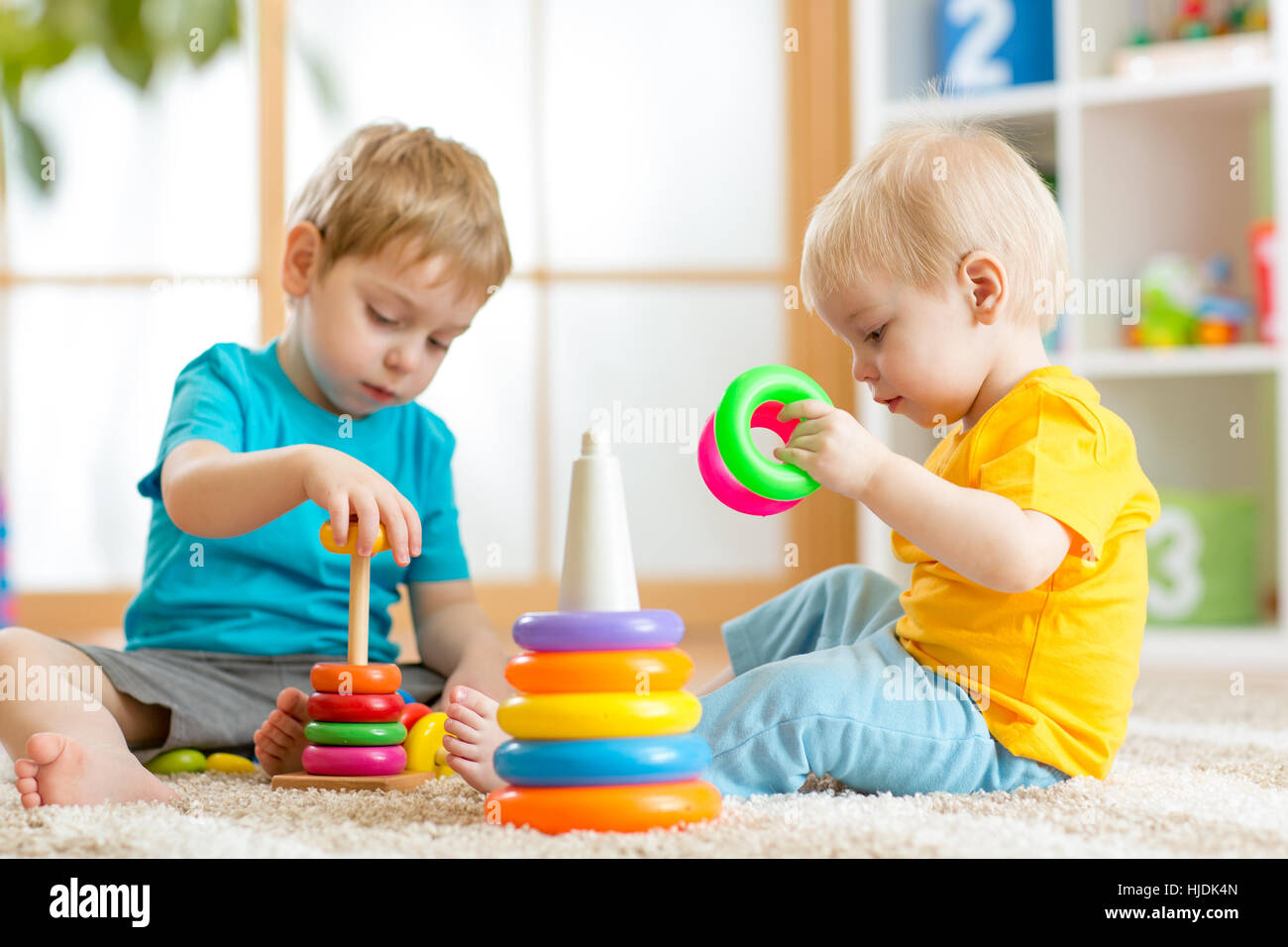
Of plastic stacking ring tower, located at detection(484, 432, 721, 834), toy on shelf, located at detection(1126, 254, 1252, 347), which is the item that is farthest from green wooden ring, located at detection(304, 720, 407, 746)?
toy on shelf, located at detection(1126, 254, 1252, 347)

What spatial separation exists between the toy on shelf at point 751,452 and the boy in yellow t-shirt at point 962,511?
17mm

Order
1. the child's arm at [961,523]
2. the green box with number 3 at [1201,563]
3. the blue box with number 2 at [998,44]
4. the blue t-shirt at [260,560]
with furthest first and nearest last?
the blue box with number 2 at [998,44] → the green box with number 3 at [1201,563] → the blue t-shirt at [260,560] → the child's arm at [961,523]

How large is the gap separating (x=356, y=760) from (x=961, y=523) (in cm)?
47

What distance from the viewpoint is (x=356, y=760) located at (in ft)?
3.11

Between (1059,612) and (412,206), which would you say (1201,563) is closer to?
(1059,612)

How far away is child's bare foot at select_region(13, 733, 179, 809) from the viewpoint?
2.75ft

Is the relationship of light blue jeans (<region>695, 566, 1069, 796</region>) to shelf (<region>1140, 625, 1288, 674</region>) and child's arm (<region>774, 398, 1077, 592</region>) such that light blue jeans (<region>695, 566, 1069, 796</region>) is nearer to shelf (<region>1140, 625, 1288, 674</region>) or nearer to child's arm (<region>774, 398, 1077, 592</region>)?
child's arm (<region>774, 398, 1077, 592</region>)

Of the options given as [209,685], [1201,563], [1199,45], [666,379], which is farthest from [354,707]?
[666,379]

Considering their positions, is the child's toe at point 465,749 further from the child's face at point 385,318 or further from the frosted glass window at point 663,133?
the frosted glass window at point 663,133

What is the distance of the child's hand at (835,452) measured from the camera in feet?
2.74

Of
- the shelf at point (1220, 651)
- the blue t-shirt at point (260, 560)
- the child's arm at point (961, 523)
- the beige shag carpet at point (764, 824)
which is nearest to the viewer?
the beige shag carpet at point (764, 824)

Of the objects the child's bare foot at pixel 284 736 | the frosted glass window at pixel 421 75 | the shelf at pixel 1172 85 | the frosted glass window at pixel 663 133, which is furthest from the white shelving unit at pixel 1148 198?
the child's bare foot at pixel 284 736

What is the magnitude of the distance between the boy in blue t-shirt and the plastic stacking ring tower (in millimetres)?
351

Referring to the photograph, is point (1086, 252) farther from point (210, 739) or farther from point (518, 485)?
point (210, 739)
